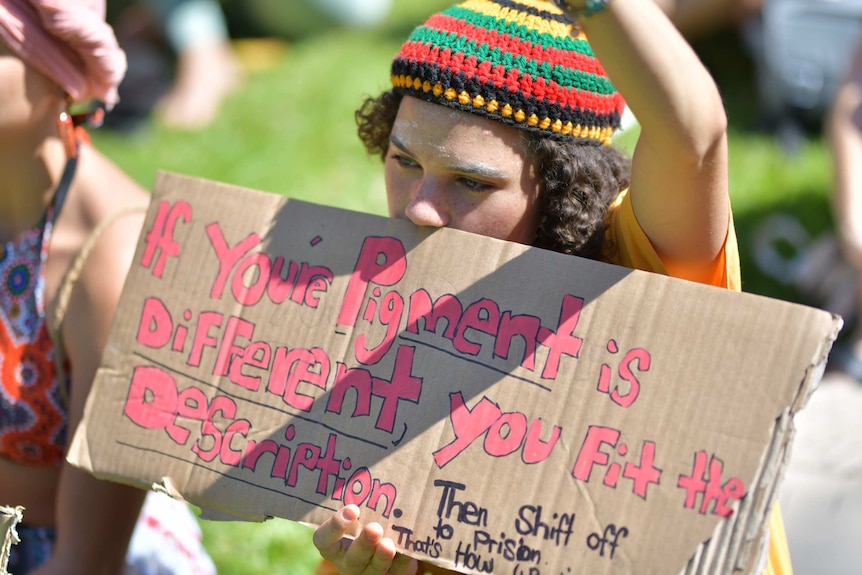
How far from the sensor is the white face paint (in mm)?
1559

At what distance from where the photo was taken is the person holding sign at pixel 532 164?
1404 mm

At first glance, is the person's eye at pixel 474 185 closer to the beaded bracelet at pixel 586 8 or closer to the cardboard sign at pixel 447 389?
the cardboard sign at pixel 447 389

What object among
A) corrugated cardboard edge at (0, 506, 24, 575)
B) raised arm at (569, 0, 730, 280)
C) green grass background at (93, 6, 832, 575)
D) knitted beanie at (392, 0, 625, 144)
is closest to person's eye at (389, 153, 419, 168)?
knitted beanie at (392, 0, 625, 144)

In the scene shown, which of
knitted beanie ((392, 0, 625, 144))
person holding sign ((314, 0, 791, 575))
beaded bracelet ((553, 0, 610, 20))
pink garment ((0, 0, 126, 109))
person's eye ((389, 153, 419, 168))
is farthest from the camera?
pink garment ((0, 0, 126, 109))

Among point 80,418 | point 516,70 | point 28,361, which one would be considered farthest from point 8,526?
point 516,70

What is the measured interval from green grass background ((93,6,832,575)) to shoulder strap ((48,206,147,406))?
2484mm

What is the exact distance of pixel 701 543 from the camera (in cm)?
132

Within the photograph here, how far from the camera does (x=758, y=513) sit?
131 centimetres

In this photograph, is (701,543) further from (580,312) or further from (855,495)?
(855,495)

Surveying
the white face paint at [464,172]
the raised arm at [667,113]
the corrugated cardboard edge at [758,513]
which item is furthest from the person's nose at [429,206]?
the corrugated cardboard edge at [758,513]

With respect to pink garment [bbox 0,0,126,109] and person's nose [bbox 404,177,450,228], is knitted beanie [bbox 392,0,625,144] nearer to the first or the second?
person's nose [bbox 404,177,450,228]

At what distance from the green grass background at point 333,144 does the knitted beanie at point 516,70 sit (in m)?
2.64

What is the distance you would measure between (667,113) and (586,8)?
0.18 meters

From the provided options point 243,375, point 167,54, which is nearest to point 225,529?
point 243,375
